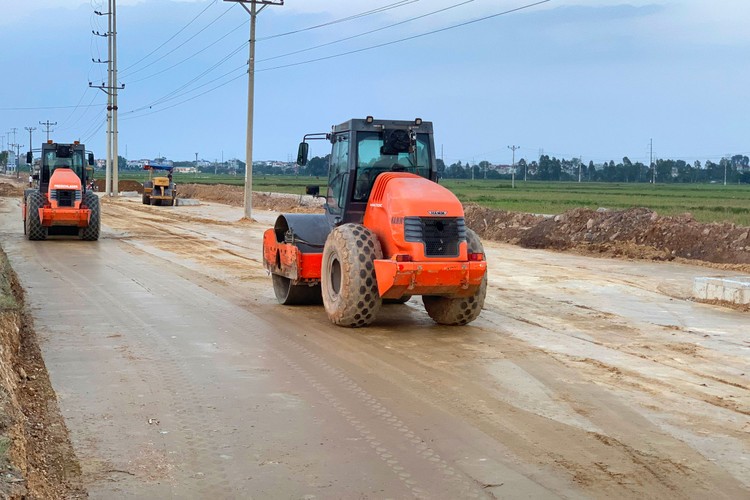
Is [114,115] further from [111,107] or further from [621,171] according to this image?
[621,171]

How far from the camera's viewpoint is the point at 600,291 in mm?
16969

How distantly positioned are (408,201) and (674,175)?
160670 millimetres

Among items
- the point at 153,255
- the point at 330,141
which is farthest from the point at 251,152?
the point at 330,141

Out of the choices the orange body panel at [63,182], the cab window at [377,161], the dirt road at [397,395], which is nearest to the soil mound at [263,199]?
the orange body panel at [63,182]

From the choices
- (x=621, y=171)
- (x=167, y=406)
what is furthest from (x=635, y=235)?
(x=621, y=171)

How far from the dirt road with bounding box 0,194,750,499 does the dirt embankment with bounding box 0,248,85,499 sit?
0.16 metres

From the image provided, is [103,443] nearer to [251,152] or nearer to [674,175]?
[251,152]

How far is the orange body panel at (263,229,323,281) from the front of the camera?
13430mm

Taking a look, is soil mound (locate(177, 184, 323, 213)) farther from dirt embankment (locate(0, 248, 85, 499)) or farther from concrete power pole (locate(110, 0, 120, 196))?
dirt embankment (locate(0, 248, 85, 499))

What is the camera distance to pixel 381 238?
12.2 meters

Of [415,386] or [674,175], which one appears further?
[674,175]

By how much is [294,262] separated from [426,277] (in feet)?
8.96

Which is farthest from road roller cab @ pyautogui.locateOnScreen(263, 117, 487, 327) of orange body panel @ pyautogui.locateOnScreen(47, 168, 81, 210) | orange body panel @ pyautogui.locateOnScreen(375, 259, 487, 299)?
orange body panel @ pyautogui.locateOnScreen(47, 168, 81, 210)

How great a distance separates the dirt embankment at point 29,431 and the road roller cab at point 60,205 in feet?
48.5
